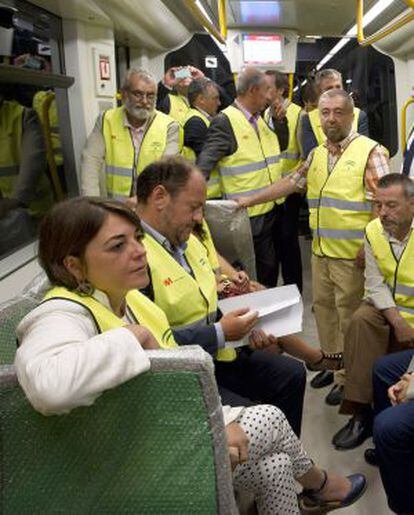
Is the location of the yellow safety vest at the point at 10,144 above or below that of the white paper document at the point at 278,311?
above

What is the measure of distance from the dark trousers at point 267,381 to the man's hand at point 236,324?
25cm

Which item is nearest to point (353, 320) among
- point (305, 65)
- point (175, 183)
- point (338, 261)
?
point (338, 261)

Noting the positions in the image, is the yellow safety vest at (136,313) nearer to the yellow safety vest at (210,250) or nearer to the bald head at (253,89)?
the yellow safety vest at (210,250)

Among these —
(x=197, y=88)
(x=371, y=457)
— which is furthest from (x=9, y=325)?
(x=197, y=88)

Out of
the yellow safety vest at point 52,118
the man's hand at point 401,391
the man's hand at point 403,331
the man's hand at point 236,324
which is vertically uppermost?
the yellow safety vest at point 52,118

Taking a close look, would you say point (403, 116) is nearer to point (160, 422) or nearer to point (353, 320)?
point (353, 320)

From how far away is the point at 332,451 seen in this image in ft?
8.32

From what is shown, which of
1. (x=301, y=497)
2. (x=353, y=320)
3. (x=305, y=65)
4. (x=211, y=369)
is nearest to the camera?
(x=211, y=369)

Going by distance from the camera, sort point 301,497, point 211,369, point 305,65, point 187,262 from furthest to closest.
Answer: point 305,65, point 187,262, point 301,497, point 211,369

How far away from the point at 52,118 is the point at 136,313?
2.15m

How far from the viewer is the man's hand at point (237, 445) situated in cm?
138

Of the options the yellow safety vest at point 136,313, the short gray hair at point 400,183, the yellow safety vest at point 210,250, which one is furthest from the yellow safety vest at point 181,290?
the short gray hair at point 400,183

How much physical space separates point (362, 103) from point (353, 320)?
4.51 metres

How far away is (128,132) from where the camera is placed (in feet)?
11.5
